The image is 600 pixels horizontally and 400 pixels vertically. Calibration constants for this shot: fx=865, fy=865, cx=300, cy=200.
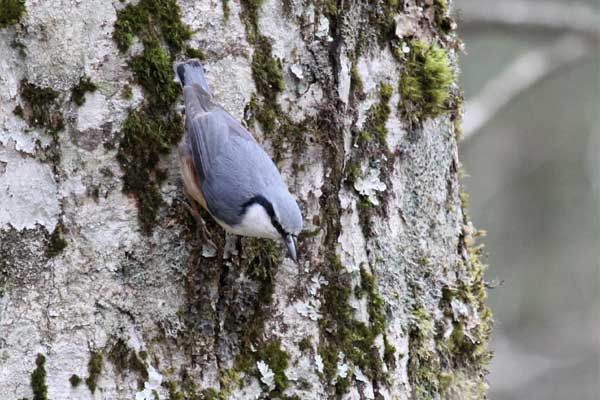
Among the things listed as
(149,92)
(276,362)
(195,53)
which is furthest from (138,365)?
(195,53)

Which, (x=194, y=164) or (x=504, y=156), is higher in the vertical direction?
(x=504, y=156)

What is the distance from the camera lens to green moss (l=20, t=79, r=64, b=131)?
7.13 ft

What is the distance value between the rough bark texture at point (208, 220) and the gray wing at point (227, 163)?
0.17ft

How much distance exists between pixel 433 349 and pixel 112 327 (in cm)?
92

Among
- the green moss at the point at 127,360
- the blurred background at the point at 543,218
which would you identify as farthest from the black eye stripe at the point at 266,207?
the blurred background at the point at 543,218

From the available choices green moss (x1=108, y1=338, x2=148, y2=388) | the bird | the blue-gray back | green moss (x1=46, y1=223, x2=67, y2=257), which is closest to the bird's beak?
the bird

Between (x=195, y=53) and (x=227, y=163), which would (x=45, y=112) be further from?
(x=227, y=163)

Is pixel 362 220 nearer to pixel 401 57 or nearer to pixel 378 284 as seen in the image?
pixel 378 284

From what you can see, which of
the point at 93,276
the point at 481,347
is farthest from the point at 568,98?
the point at 93,276

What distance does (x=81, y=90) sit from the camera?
86.0 inches

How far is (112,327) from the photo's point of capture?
216 cm

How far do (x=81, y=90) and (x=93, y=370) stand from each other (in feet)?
2.29

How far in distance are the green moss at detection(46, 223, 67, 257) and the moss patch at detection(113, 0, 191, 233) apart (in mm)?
194

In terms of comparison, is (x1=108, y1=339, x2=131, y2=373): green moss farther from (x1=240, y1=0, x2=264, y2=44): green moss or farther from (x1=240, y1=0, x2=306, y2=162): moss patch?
(x1=240, y1=0, x2=264, y2=44): green moss
